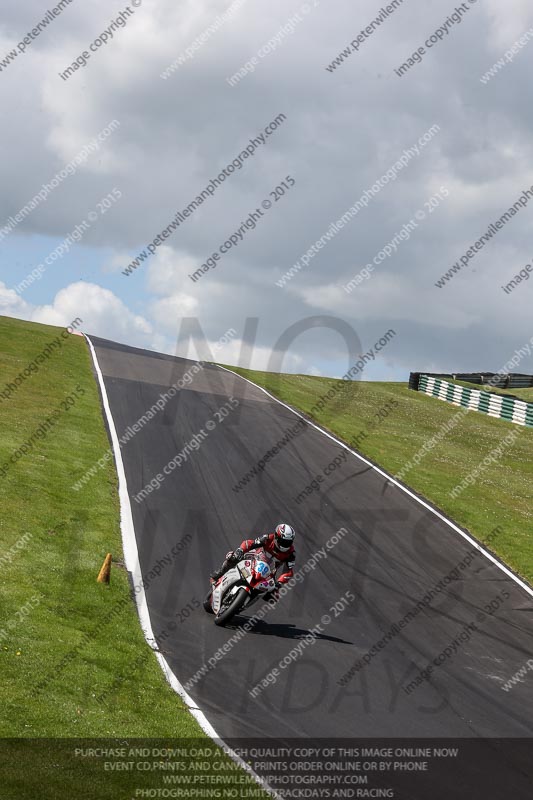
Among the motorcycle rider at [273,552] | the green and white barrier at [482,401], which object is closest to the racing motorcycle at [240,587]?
the motorcycle rider at [273,552]

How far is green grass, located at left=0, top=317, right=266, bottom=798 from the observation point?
9289mm

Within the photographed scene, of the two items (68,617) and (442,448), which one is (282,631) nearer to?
(68,617)

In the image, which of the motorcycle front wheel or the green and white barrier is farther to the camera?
the green and white barrier

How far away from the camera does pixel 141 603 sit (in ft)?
45.4

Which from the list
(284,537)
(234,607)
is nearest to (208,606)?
(234,607)

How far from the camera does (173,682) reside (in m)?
11.0

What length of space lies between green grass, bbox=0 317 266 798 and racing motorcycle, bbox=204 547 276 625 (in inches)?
56.0

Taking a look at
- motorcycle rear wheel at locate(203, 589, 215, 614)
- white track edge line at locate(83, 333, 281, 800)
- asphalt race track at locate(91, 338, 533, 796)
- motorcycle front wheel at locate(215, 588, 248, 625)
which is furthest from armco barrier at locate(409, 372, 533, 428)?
motorcycle front wheel at locate(215, 588, 248, 625)

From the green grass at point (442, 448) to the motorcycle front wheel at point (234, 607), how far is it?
862 cm

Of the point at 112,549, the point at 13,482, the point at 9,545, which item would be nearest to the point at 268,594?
the point at 112,549

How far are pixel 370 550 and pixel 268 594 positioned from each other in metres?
5.34

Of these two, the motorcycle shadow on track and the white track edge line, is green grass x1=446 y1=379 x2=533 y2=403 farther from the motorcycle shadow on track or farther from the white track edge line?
the motorcycle shadow on track

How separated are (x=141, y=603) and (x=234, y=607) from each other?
1.68 metres

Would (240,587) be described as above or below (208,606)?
above
